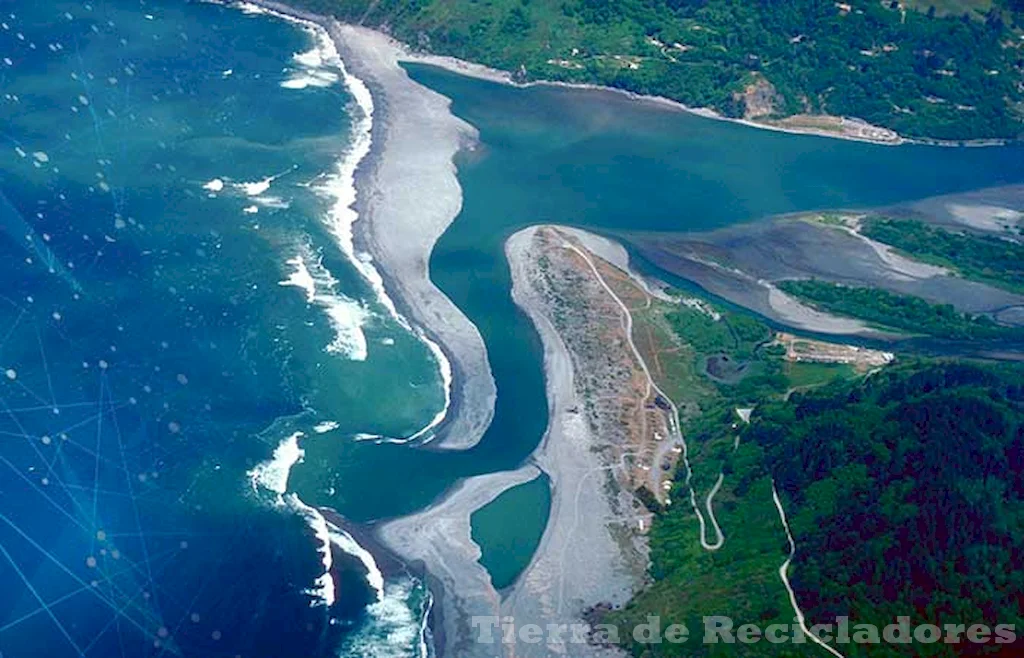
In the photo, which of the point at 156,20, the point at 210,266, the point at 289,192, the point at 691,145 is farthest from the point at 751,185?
the point at 156,20

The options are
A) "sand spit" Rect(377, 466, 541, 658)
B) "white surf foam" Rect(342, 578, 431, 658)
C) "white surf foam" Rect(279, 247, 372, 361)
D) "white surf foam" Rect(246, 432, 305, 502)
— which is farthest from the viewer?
"white surf foam" Rect(279, 247, 372, 361)

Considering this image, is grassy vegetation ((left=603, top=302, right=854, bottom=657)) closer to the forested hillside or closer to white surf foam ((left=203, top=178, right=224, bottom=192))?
the forested hillside

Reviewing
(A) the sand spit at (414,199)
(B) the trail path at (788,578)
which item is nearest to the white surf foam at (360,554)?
(A) the sand spit at (414,199)

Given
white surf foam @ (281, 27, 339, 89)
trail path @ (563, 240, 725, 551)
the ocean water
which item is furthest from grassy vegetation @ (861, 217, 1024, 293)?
white surf foam @ (281, 27, 339, 89)

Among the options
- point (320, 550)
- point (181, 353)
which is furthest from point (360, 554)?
point (181, 353)

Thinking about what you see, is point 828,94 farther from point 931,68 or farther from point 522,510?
point 522,510

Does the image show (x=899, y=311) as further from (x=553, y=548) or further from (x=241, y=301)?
(x=241, y=301)

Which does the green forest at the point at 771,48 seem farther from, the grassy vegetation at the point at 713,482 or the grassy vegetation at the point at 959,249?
the grassy vegetation at the point at 713,482
